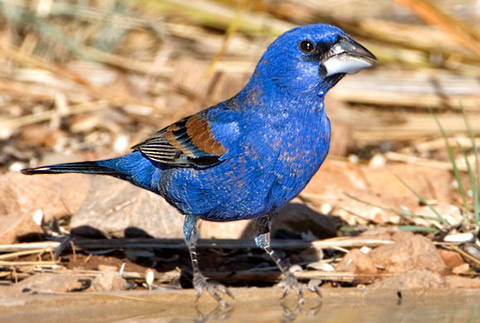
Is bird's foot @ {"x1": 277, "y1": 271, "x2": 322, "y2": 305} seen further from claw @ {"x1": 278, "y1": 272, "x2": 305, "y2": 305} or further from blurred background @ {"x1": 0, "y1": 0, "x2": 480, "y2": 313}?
blurred background @ {"x1": 0, "y1": 0, "x2": 480, "y2": 313}

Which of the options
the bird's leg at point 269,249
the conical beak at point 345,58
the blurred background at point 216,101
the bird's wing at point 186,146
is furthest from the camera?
the blurred background at point 216,101

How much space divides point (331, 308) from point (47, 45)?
501 cm

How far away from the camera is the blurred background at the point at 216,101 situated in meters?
4.56

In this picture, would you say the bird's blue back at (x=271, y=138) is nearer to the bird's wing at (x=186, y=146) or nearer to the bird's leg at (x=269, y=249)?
the bird's wing at (x=186, y=146)

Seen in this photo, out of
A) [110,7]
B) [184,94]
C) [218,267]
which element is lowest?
[218,267]

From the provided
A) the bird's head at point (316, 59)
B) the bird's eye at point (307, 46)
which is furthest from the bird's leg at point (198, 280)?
the bird's eye at point (307, 46)

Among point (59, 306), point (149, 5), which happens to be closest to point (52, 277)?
point (59, 306)

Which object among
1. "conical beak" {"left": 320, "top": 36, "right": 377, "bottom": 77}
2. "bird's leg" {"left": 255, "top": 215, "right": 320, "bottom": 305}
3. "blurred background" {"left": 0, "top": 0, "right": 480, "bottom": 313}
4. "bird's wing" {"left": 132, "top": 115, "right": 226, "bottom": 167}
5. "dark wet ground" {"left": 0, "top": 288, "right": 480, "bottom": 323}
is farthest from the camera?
"blurred background" {"left": 0, "top": 0, "right": 480, "bottom": 313}

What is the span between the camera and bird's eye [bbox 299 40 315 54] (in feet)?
12.3

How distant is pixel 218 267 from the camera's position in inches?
178

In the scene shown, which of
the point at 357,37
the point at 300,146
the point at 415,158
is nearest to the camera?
the point at 300,146

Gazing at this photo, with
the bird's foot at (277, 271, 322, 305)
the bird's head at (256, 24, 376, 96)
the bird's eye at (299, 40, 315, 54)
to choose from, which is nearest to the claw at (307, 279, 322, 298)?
the bird's foot at (277, 271, 322, 305)

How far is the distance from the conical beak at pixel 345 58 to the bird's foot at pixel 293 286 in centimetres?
96

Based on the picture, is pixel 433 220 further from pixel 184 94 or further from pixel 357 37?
pixel 357 37
